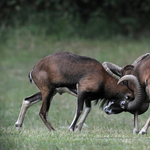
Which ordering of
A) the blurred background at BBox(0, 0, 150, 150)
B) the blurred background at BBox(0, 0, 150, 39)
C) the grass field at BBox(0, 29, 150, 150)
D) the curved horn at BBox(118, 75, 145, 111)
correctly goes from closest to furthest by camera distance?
the grass field at BBox(0, 29, 150, 150), the curved horn at BBox(118, 75, 145, 111), the blurred background at BBox(0, 0, 150, 150), the blurred background at BBox(0, 0, 150, 39)

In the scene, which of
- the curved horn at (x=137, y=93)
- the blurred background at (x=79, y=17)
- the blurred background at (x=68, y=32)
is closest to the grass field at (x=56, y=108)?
the blurred background at (x=68, y=32)

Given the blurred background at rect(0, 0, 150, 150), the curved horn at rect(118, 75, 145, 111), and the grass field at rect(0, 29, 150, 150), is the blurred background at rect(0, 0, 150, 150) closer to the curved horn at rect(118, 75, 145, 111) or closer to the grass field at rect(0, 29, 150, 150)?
the grass field at rect(0, 29, 150, 150)

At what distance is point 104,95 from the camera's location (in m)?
8.38

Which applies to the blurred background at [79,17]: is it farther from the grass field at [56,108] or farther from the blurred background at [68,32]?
the grass field at [56,108]

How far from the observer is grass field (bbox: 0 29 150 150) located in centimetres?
613

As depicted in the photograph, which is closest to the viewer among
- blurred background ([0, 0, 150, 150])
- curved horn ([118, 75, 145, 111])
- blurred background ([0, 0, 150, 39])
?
curved horn ([118, 75, 145, 111])

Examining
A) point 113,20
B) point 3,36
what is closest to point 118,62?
point 113,20

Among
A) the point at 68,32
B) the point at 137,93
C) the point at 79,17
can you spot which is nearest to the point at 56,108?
the point at 137,93

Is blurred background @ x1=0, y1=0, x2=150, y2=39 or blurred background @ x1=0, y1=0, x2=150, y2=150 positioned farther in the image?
blurred background @ x1=0, y1=0, x2=150, y2=39

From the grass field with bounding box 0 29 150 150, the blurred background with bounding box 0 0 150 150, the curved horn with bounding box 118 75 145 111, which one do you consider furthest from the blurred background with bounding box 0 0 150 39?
the curved horn with bounding box 118 75 145 111

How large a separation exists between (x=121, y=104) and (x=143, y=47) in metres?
13.9

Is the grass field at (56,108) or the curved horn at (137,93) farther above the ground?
the curved horn at (137,93)

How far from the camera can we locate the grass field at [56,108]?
20.1 feet

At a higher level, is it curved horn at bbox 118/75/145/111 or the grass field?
curved horn at bbox 118/75/145/111
